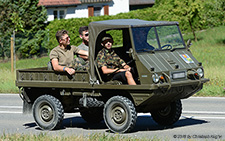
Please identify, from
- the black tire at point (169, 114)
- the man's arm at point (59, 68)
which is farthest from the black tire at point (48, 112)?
the black tire at point (169, 114)

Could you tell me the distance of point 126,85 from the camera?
33.5ft

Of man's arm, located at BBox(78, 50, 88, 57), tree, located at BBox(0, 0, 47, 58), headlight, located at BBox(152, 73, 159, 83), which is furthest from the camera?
tree, located at BBox(0, 0, 47, 58)

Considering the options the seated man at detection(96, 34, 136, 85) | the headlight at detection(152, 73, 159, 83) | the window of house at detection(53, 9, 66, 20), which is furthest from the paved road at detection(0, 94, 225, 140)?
the window of house at detection(53, 9, 66, 20)

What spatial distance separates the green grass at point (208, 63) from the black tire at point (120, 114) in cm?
790

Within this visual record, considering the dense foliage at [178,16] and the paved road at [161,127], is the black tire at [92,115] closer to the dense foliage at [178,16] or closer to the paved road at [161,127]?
the paved road at [161,127]

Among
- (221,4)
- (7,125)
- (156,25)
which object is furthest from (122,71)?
(221,4)

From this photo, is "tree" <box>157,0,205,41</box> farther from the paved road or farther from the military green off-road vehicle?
the military green off-road vehicle

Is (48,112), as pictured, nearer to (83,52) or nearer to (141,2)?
(83,52)

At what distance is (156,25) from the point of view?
11.1m

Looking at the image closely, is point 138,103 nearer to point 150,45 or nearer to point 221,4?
point 150,45

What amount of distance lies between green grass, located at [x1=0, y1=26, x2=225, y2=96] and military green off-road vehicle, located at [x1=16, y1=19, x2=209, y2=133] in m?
6.88

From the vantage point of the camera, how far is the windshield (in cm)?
1067

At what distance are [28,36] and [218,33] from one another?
1664cm

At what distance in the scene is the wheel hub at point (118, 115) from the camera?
10.4 m
